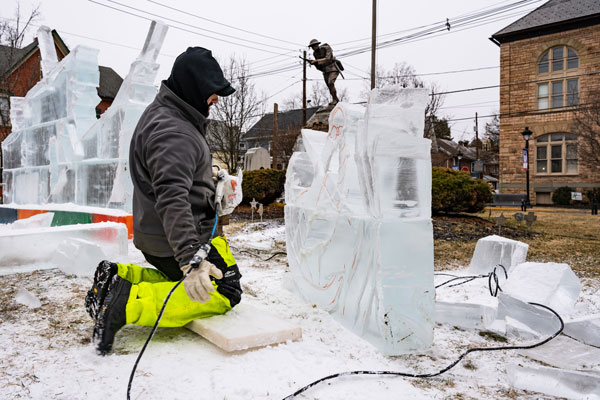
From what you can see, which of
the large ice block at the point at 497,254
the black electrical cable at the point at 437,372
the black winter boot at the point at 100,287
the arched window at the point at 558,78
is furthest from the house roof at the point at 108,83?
the black electrical cable at the point at 437,372

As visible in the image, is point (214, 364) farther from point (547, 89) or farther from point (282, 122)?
point (282, 122)

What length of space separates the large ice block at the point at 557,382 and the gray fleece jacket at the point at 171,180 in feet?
5.67

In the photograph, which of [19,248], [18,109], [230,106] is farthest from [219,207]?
[230,106]

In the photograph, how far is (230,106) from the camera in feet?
83.9

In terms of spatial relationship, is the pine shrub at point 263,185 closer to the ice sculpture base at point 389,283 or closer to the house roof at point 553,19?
the ice sculpture base at point 389,283

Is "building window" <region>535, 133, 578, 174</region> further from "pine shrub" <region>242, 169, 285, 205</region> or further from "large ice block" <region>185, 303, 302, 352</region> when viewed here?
"large ice block" <region>185, 303, 302, 352</region>

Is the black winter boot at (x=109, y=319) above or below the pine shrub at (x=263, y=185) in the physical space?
below

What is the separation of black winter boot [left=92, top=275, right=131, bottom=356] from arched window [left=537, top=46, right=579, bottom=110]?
25.0 meters

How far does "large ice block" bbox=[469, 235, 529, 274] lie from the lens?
13.8 feet

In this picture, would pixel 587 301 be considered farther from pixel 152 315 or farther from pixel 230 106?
pixel 230 106

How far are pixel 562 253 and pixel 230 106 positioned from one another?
22.2m

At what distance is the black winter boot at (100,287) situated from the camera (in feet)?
7.07

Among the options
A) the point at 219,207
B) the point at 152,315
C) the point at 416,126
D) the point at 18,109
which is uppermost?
the point at 18,109

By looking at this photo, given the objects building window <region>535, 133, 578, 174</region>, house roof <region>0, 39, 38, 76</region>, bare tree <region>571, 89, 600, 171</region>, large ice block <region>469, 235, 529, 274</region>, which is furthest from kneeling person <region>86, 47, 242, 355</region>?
building window <region>535, 133, 578, 174</region>
